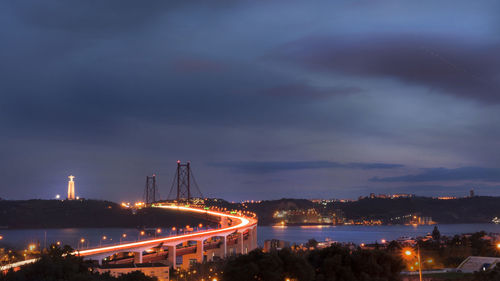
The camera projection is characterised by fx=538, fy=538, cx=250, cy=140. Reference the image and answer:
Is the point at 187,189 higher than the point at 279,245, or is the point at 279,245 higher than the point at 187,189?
the point at 187,189

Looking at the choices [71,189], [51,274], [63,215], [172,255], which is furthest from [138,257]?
[71,189]

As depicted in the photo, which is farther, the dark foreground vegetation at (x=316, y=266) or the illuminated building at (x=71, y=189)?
the illuminated building at (x=71, y=189)

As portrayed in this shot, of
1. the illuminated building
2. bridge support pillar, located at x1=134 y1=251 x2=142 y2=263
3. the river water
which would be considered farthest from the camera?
the illuminated building

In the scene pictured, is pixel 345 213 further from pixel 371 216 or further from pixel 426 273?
pixel 426 273

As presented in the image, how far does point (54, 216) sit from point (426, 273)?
8807 centimetres

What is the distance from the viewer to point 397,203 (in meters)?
132

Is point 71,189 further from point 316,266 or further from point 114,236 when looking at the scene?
point 316,266

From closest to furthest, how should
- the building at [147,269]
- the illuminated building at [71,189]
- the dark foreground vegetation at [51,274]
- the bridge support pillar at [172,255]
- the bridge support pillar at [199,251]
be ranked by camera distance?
1. the dark foreground vegetation at [51,274]
2. the building at [147,269]
3. the bridge support pillar at [172,255]
4. the bridge support pillar at [199,251]
5. the illuminated building at [71,189]

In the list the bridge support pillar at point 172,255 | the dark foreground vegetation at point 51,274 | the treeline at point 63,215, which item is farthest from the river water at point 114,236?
the dark foreground vegetation at point 51,274

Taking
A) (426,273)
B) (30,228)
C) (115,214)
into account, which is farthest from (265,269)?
(30,228)

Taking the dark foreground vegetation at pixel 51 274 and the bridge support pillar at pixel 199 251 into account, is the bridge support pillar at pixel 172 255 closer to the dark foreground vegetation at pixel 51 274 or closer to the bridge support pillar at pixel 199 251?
the bridge support pillar at pixel 199 251

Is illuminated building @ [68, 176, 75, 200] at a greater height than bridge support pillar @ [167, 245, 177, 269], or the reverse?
illuminated building @ [68, 176, 75, 200]

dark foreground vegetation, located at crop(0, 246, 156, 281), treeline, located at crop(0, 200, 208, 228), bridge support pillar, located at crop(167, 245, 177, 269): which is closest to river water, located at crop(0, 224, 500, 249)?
treeline, located at crop(0, 200, 208, 228)

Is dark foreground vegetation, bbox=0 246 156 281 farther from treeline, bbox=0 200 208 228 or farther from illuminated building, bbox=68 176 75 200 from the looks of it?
illuminated building, bbox=68 176 75 200
